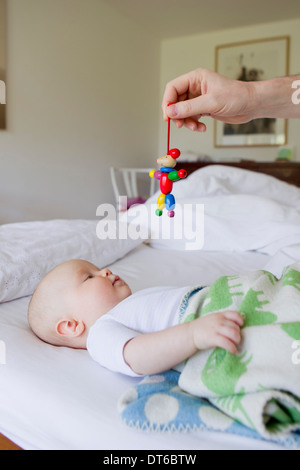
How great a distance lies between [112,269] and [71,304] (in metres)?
0.61

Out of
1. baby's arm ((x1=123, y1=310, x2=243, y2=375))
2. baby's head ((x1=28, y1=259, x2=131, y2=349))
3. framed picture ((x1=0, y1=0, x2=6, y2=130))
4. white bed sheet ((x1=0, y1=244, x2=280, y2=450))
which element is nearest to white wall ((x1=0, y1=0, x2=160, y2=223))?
framed picture ((x1=0, y1=0, x2=6, y2=130))

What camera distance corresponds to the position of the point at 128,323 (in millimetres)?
849

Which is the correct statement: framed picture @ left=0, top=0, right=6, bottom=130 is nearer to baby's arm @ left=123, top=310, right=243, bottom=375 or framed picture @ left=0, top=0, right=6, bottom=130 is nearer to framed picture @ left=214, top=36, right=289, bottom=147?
framed picture @ left=214, top=36, right=289, bottom=147

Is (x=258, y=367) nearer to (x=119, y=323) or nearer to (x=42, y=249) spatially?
(x=119, y=323)

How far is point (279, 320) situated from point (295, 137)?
13.3ft

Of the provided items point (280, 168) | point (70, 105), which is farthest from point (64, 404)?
point (280, 168)

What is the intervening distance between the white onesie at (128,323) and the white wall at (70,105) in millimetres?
2469

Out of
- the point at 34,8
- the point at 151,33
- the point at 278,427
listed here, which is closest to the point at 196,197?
the point at 278,427

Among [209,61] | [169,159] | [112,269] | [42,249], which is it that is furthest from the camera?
[209,61]

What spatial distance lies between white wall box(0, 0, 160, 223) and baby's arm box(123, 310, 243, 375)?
2.61 m

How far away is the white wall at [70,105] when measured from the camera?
316cm

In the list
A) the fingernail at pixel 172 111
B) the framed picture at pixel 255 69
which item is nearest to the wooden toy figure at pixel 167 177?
the fingernail at pixel 172 111

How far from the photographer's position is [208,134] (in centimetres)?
476

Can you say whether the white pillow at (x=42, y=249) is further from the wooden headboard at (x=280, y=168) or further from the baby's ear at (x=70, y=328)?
the wooden headboard at (x=280, y=168)
